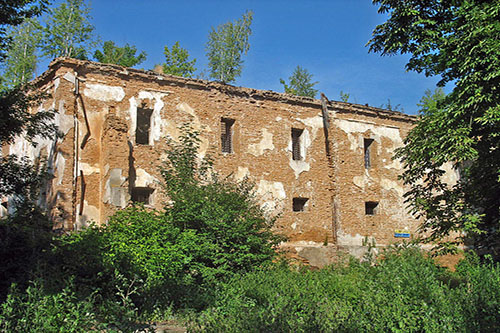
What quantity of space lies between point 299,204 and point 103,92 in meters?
7.75

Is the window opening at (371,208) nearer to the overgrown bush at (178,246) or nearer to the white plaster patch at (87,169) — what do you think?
the overgrown bush at (178,246)

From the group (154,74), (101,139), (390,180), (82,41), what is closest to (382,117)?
(390,180)

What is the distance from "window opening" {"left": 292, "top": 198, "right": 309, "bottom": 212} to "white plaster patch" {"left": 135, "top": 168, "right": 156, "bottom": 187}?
213 inches

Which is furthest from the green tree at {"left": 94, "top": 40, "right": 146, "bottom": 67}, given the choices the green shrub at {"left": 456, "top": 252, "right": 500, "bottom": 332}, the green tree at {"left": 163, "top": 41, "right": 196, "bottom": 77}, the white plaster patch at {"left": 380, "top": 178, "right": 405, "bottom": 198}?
the green shrub at {"left": 456, "top": 252, "right": 500, "bottom": 332}

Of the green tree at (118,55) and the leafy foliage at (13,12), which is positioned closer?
the leafy foliage at (13,12)

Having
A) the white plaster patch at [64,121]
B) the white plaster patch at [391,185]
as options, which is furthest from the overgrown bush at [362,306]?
the white plaster patch at [391,185]

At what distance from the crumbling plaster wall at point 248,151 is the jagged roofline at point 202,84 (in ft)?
0.13

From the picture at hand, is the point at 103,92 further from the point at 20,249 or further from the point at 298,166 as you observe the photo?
the point at 298,166

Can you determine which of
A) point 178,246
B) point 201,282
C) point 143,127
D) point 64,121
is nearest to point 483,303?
point 201,282

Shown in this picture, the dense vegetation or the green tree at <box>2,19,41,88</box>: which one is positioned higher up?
the green tree at <box>2,19,41,88</box>

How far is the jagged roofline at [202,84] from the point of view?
14234 millimetres

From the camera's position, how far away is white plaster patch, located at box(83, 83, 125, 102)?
14.2 m

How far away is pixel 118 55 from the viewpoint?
30859 millimetres

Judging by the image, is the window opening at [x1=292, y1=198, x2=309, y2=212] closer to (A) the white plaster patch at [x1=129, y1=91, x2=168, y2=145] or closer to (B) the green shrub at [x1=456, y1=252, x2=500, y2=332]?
(A) the white plaster patch at [x1=129, y1=91, x2=168, y2=145]
